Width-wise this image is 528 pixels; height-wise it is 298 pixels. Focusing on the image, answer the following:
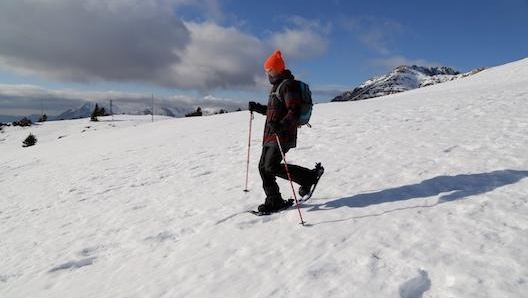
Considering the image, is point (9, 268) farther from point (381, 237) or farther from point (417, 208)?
point (417, 208)

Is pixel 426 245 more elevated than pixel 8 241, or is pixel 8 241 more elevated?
pixel 426 245

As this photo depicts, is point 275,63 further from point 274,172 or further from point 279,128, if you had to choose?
point 274,172

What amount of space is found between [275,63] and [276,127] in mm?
1085

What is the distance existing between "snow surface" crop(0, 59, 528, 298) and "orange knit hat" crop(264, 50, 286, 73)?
2.52m

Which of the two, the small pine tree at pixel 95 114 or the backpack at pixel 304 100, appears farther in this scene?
the small pine tree at pixel 95 114

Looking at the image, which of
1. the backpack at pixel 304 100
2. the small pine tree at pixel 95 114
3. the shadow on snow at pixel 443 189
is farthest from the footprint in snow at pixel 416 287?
the small pine tree at pixel 95 114

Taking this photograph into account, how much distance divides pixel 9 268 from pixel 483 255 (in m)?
7.14

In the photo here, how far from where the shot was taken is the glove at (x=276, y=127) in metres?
6.81

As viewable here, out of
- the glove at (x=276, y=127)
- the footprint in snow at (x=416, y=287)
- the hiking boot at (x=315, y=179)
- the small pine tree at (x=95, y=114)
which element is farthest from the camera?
the small pine tree at (x=95, y=114)

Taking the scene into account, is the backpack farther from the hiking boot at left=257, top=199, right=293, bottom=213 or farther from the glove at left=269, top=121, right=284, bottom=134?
the hiking boot at left=257, top=199, right=293, bottom=213

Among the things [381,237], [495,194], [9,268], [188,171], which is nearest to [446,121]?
[495,194]

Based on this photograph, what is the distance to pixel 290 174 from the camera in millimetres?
7254

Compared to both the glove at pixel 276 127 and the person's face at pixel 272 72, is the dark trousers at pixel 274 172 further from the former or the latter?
the person's face at pixel 272 72

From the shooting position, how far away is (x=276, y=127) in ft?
22.4
